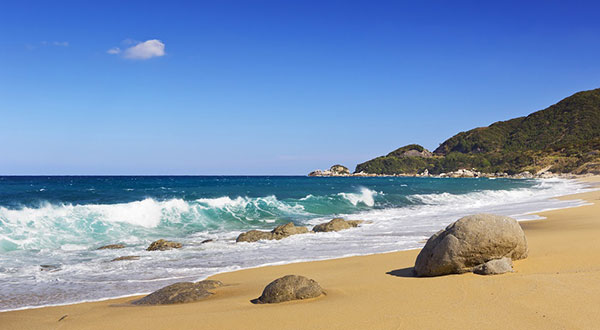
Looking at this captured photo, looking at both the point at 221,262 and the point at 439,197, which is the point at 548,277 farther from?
the point at 439,197

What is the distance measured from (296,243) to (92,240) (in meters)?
8.38

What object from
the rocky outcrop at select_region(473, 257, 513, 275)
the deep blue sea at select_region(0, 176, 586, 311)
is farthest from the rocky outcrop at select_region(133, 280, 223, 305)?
the rocky outcrop at select_region(473, 257, 513, 275)

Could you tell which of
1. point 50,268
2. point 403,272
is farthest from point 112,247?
point 403,272

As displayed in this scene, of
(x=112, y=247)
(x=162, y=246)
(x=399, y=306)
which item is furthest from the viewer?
(x=112, y=247)

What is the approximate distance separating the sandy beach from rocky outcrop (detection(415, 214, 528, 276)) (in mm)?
280

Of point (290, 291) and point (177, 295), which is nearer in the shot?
point (290, 291)

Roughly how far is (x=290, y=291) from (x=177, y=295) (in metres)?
2.16

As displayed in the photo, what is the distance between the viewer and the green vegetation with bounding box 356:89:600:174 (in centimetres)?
12888

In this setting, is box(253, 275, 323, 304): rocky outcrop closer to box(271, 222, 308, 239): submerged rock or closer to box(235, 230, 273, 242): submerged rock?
box(235, 230, 273, 242): submerged rock

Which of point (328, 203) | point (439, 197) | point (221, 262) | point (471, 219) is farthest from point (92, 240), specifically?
point (439, 197)

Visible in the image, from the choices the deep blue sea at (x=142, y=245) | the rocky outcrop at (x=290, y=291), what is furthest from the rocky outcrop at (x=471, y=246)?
the deep blue sea at (x=142, y=245)

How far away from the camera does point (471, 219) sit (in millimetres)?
7707

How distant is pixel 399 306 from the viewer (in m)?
5.79

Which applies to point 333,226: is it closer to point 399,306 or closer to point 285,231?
point 285,231
